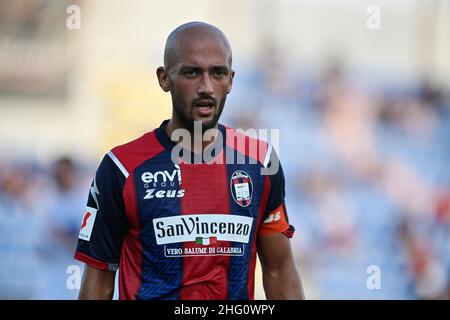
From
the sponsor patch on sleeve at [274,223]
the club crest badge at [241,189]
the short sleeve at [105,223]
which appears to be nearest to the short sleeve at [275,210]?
the sponsor patch on sleeve at [274,223]

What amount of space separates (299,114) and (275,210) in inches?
259

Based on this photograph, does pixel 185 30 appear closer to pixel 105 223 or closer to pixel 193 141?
pixel 193 141

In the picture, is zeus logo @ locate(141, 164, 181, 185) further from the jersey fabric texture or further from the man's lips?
the man's lips

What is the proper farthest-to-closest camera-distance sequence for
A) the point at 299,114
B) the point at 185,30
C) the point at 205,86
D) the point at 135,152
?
the point at 299,114
the point at 135,152
the point at 185,30
the point at 205,86

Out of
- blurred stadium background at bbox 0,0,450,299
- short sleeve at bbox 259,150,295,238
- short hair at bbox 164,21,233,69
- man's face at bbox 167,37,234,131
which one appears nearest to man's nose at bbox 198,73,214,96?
man's face at bbox 167,37,234,131

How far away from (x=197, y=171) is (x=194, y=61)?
504 mm

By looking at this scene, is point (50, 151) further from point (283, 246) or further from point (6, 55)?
point (283, 246)

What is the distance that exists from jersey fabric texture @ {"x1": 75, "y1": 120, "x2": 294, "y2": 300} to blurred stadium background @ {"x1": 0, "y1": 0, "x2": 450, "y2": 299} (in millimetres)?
5568

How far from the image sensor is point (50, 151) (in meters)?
9.91

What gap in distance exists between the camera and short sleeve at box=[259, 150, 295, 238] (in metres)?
4.10

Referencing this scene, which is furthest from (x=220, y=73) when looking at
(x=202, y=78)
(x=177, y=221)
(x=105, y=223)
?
(x=105, y=223)

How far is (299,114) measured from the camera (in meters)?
10.6

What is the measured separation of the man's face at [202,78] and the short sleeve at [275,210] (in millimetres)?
404

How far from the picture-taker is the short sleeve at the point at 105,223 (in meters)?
3.95
